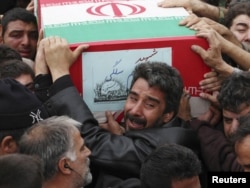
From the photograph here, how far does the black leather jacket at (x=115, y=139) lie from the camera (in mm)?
3584

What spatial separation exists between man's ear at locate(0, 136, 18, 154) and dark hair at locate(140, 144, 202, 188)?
60 cm

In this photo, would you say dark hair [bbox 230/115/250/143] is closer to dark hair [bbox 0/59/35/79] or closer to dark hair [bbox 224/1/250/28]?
dark hair [bbox 0/59/35/79]

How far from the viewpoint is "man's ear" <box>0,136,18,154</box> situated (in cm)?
307

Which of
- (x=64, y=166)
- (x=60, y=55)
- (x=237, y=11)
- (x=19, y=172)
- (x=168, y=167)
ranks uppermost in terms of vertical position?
(x=19, y=172)

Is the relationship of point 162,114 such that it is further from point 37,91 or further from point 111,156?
point 37,91

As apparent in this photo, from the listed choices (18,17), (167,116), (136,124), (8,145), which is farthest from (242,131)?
(18,17)

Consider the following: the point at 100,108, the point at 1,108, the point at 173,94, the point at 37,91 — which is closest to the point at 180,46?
the point at 173,94

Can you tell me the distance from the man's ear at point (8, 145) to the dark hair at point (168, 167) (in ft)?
1.96

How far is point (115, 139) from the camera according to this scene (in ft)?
12.0

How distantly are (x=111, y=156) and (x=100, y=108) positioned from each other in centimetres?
41

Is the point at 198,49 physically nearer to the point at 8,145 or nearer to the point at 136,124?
the point at 136,124

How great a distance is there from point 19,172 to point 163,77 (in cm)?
154

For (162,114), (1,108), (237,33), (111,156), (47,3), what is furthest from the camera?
(237,33)

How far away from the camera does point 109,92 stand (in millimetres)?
3854
